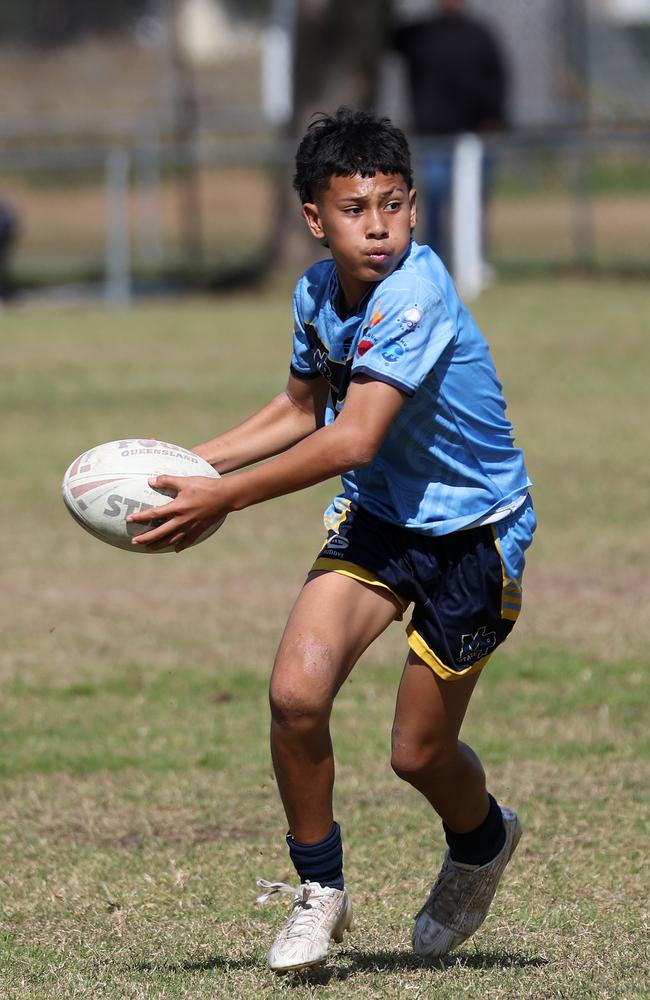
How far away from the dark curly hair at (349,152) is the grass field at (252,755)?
1.92 meters

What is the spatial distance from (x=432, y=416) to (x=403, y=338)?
27cm

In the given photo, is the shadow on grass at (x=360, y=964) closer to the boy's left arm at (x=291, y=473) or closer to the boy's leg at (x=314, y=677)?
the boy's leg at (x=314, y=677)

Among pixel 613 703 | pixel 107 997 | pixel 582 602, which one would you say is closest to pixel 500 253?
pixel 582 602

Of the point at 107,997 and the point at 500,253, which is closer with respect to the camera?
the point at 107,997

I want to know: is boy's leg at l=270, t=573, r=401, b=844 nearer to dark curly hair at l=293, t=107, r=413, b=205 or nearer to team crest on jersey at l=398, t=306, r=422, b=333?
team crest on jersey at l=398, t=306, r=422, b=333

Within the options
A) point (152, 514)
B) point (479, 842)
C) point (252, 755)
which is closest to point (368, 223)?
point (152, 514)

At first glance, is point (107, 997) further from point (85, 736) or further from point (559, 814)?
point (85, 736)

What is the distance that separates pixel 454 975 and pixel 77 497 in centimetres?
150

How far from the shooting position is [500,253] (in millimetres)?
21266

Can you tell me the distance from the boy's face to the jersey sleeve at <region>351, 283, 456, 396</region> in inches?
3.3

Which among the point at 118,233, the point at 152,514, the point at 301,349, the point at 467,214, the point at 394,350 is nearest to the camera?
the point at 394,350

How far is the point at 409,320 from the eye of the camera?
12.9ft

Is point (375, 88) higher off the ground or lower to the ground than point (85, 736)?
higher

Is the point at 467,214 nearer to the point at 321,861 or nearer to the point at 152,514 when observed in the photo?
the point at 152,514
